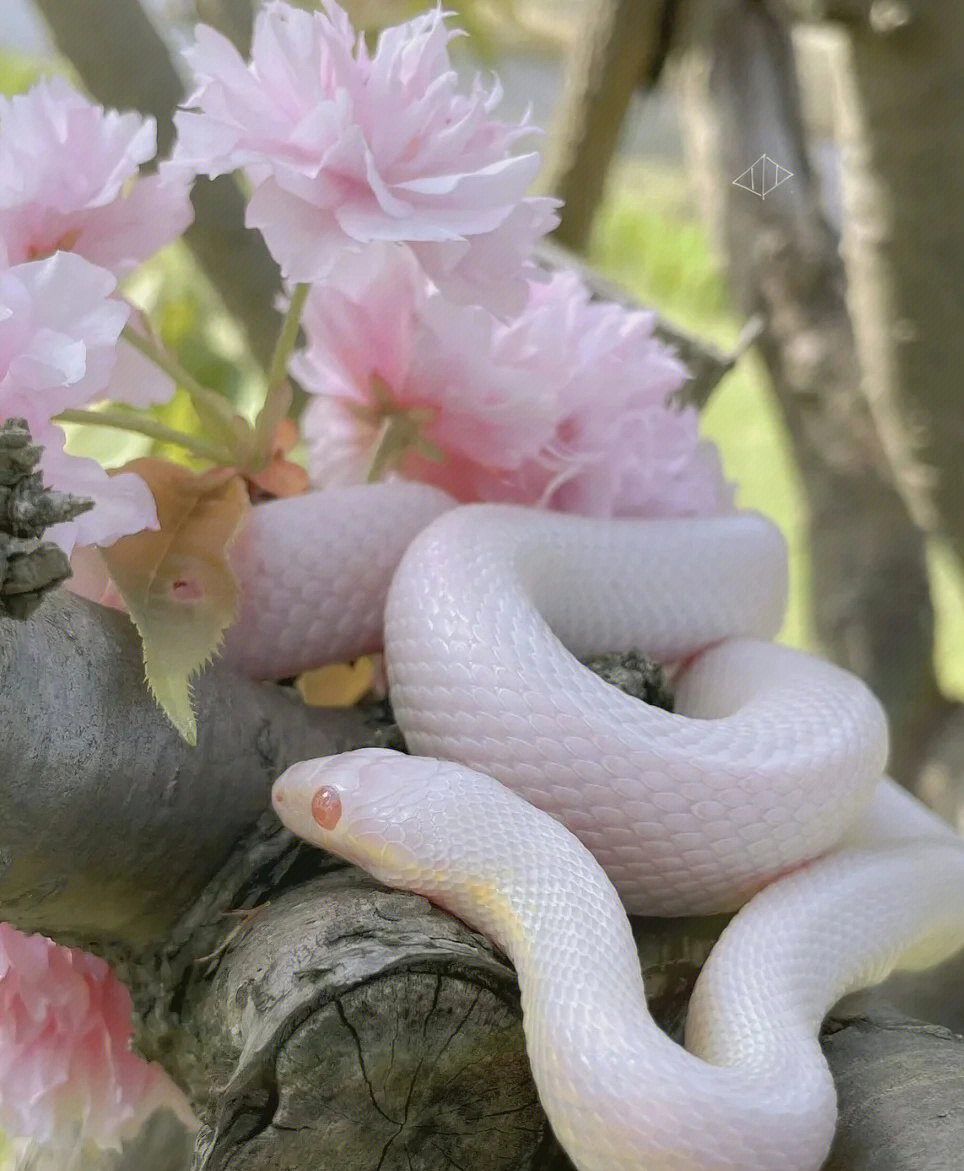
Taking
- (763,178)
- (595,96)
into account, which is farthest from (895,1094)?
(595,96)

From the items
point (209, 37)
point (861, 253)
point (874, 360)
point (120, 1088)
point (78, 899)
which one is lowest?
point (874, 360)

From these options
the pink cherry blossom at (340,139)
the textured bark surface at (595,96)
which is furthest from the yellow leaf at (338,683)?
the textured bark surface at (595,96)

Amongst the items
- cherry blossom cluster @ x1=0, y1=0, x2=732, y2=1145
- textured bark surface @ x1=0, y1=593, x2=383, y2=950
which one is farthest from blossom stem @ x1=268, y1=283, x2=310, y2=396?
textured bark surface @ x1=0, y1=593, x2=383, y2=950

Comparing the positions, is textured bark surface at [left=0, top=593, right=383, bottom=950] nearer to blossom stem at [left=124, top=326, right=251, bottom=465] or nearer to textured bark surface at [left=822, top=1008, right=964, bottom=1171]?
blossom stem at [left=124, top=326, right=251, bottom=465]

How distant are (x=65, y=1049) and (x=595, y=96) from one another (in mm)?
1105

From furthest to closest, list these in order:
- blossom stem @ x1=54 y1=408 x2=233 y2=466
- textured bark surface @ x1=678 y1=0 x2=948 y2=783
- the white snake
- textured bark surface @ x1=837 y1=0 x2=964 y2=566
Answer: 1. textured bark surface @ x1=678 y1=0 x2=948 y2=783
2. textured bark surface @ x1=837 y1=0 x2=964 y2=566
3. blossom stem @ x1=54 y1=408 x2=233 y2=466
4. the white snake

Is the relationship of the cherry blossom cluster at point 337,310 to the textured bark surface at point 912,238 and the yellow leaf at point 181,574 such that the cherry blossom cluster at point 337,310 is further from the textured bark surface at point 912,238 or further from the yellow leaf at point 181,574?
the textured bark surface at point 912,238

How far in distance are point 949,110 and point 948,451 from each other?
1.24 feet

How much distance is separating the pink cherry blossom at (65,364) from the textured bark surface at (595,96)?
0.92 metres

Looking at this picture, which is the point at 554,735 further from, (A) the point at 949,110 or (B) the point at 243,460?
(A) the point at 949,110

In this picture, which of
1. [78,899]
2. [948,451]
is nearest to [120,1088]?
[78,899]

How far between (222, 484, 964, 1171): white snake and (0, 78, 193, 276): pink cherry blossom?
12 cm

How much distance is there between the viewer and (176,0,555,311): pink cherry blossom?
17.1 inches

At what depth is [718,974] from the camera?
1.42 ft
